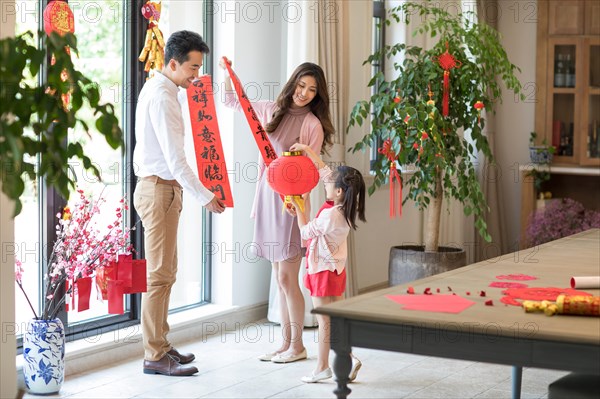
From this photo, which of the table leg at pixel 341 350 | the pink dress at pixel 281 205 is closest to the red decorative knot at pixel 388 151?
the pink dress at pixel 281 205

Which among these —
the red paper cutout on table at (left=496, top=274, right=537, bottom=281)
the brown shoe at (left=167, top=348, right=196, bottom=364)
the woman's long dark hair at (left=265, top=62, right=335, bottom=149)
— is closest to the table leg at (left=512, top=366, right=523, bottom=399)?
the red paper cutout on table at (left=496, top=274, right=537, bottom=281)

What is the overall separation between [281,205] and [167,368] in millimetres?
943

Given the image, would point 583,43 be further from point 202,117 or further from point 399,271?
point 202,117

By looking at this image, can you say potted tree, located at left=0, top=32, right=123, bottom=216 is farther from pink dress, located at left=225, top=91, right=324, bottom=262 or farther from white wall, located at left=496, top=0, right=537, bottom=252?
white wall, located at left=496, top=0, right=537, bottom=252

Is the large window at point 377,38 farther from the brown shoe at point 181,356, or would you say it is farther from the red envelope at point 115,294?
the red envelope at point 115,294

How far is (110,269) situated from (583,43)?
15.1ft

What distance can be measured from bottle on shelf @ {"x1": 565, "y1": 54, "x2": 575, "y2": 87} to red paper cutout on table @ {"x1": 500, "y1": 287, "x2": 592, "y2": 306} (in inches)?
193

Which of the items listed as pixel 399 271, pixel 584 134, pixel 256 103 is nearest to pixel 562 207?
pixel 584 134

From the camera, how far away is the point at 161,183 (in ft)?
14.4

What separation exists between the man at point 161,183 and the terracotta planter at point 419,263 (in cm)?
188

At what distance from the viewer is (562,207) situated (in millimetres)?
7445

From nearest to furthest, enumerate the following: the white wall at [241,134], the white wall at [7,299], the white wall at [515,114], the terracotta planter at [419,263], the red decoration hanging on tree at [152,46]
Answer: the white wall at [7,299]
the red decoration hanging on tree at [152,46]
the white wall at [241,134]
the terracotta planter at [419,263]
the white wall at [515,114]

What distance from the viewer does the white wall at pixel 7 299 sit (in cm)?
377

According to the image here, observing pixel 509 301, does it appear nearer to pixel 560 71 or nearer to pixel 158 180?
pixel 158 180
